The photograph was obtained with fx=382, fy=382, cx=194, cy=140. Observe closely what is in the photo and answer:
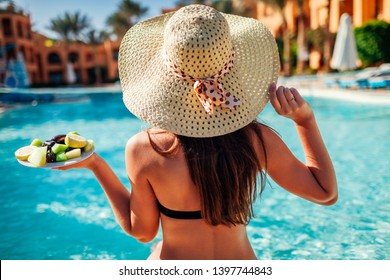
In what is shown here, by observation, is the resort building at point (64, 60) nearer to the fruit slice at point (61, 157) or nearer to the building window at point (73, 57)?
the building window at point (73, 57)

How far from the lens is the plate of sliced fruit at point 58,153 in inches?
55.1

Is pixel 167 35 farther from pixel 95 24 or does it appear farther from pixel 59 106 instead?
pixel 95 24

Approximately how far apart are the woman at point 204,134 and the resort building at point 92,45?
2164cm

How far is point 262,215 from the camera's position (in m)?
4.57

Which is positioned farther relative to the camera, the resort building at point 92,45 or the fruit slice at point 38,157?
the resort building at point 92,45

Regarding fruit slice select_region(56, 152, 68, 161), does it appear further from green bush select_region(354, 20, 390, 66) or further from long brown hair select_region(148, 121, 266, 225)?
green bush select_region(354, 20, 390, 66)

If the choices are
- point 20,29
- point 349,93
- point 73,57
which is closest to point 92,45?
point 73,57

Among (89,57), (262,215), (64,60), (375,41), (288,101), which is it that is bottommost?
(89,57)

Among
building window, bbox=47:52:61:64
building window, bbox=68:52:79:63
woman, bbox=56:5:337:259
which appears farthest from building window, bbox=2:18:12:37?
woman, bbox=56:5:337:259

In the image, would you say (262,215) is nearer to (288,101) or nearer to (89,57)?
(288,101)

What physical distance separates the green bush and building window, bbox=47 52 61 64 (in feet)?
94.6

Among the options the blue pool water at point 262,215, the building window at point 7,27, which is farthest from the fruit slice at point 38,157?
the building window at point 7,27

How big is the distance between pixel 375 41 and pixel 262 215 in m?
20.3
